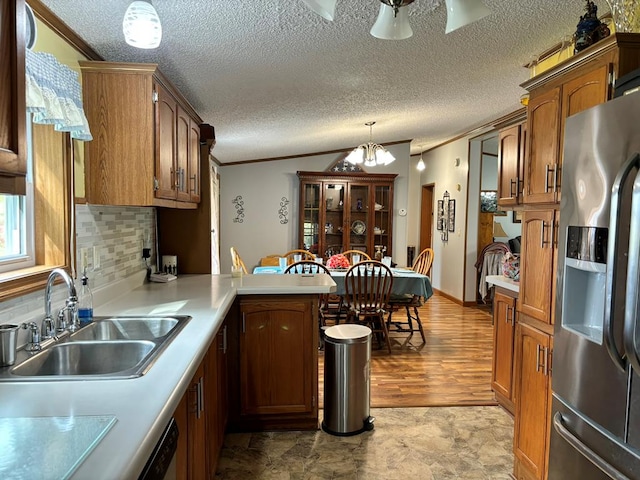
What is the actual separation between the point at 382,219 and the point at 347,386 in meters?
4.23

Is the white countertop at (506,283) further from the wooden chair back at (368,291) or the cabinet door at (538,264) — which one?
the wooden chair back at (368,291)

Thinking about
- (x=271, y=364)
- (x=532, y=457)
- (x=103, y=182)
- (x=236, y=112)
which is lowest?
(x=532, y=457)

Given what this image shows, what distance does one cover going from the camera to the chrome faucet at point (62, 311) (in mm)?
1539

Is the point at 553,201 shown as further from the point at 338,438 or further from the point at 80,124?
the point at 80,124

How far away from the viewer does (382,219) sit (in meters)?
6.65

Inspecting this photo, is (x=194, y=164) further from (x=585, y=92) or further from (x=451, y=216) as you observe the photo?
(x=451, y=216)


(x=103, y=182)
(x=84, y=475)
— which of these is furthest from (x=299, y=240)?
(x=84, y=475)

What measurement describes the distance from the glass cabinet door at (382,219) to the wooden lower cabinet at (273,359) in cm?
400

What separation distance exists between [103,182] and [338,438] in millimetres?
1986

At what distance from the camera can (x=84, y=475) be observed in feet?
2.54

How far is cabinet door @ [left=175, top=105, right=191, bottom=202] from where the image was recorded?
255cm

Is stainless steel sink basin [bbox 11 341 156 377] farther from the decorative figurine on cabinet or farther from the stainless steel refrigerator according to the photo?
the decorative figurine on cabinet

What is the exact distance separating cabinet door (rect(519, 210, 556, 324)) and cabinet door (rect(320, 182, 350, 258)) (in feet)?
14.3

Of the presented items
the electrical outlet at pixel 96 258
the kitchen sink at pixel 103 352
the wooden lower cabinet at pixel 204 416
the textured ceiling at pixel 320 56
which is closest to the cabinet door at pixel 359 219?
the textured ceiling at pixel 320 56
